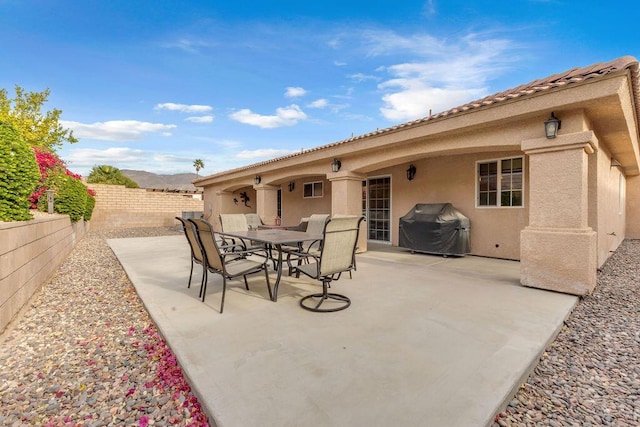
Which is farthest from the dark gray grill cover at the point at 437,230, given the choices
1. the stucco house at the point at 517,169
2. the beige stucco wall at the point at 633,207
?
the beige stucco wall at the point at 633,207

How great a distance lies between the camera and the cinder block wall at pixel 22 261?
3379 millimetres

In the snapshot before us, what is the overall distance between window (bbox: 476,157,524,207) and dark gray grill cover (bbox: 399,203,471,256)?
2.69 feet

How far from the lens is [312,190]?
1324 cm

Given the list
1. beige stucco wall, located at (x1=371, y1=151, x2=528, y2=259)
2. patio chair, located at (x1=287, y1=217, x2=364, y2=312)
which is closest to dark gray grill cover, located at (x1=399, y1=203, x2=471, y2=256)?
beige stucco wall, located at (x1=371, y1=151, x2=528, y2=259)

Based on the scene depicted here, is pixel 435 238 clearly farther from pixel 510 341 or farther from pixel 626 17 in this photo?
pixel 626 17

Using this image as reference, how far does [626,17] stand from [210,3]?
40.2ft

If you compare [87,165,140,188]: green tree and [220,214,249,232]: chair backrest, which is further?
[87,165,140,188]: green tree

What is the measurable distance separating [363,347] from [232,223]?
203 inches

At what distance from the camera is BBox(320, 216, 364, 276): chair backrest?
3689mm

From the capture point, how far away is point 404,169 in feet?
31.2

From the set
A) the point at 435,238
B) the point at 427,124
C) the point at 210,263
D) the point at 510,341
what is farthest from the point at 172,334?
the point at 435,238

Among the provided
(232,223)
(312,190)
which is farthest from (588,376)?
(312,190)

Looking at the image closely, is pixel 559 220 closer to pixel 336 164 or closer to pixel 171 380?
pixel 336 164

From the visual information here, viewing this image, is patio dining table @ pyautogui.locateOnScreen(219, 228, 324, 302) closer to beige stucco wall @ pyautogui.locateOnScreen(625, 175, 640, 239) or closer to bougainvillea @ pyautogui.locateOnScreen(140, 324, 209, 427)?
bougainvillea @ pyautogui.locateOnScreen(140, 324, 209, 427)
